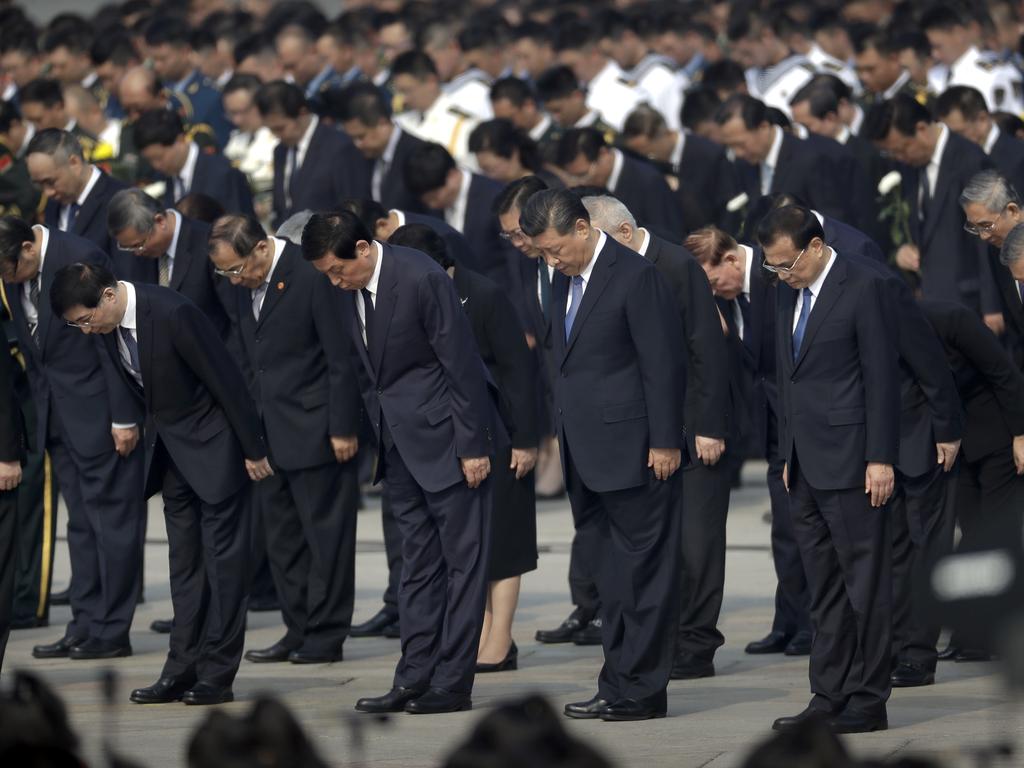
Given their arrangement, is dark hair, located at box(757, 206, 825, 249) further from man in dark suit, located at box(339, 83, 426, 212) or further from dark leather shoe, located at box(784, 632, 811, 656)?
man in dark suit, located at box(339, 83, 426, 212)

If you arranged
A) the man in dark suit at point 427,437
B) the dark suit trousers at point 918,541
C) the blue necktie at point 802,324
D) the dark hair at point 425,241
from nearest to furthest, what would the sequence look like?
the blue necktie at point 802,324 → the man in dark suit at point 427,437 → the dark suit trousers at point 918,541 → the dark hair at point 425,241

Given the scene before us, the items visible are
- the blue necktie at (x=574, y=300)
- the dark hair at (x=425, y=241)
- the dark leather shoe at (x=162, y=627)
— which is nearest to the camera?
the blue necktie at (x=574, y=300)

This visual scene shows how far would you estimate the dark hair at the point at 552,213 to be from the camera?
8.03 meters

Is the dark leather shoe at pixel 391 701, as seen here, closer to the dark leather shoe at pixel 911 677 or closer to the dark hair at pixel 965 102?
the dark leather shoe at pixel 911 677

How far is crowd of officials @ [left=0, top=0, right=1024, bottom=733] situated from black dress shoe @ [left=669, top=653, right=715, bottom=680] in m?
0.01

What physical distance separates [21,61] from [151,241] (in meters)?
7.61

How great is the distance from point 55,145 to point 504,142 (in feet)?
7.99

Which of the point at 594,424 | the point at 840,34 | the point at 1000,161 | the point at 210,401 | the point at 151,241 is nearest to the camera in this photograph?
the point at 594,424

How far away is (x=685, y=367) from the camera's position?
8.09 meters

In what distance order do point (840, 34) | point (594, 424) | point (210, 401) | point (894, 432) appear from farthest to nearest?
point (840, 34) → point (210, 401) → point (594, 424) → point (894, 432)

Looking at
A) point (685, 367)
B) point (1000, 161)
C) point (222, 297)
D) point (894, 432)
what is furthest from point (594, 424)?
point (1000, 161)

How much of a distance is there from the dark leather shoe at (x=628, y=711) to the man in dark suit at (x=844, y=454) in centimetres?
54

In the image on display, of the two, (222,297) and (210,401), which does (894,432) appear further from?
(222,297)

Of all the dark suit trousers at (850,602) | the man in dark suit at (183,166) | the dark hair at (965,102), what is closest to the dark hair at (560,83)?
the man in dark suit at (183,166)
